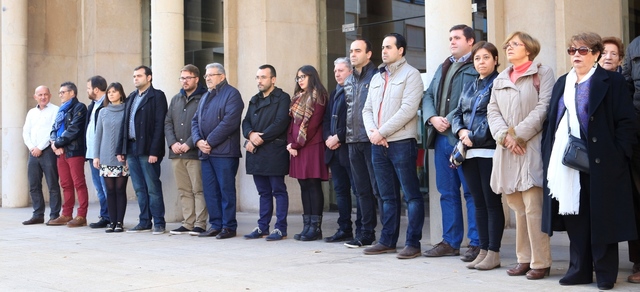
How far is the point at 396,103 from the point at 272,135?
2.00m

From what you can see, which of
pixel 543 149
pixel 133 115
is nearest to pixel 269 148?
pixel 133 115

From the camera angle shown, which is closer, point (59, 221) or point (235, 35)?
point (59, 221)

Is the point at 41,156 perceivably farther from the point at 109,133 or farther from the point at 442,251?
the point at 442,251

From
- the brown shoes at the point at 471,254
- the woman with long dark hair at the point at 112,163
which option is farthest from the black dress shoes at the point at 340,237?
the woman with long dark hair at the point at 112,163

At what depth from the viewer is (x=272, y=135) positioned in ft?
31.5

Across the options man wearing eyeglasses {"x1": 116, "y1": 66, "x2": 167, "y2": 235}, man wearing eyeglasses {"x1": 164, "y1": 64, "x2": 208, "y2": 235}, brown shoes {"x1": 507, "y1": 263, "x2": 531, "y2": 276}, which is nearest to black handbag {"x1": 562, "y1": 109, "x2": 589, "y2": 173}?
brown shoes {"x1": 507, "y1": 263, "x2": 531, "y2": 276}

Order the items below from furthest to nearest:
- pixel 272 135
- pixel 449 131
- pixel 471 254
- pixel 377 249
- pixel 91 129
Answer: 1. pixel 91 129
2. pixel 272 135
3. pixel 377 249
4. pixel 449 131
5. pixel 471 254

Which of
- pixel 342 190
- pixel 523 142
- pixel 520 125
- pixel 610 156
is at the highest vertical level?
pixel 520 125

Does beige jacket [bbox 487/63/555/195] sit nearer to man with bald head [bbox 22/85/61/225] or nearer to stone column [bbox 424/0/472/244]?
stone column [bbox 424/0/472/244]

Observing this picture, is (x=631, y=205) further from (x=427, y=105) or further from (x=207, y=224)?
(x=207, y=224)

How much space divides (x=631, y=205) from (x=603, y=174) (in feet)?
1.05

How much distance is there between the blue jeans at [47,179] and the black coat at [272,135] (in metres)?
3.74

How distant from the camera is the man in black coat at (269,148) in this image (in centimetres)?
963

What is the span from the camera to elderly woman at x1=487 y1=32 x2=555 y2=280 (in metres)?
6.58
